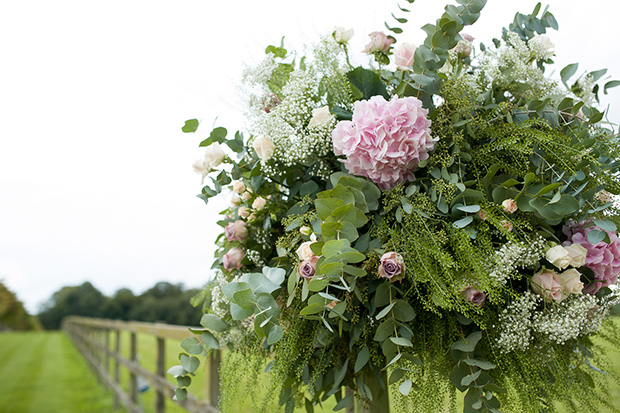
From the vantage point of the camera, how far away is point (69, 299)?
39.6 meters

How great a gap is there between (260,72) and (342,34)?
0.65ft

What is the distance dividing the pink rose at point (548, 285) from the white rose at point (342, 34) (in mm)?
610

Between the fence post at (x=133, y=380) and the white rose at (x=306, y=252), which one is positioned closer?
the white rose at (x=306, y=252)

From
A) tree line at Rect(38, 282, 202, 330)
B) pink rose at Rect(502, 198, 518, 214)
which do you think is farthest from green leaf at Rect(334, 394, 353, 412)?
tree line at Rect(38, 282, 202, 330)

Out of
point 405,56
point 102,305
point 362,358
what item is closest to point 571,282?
point 362,358

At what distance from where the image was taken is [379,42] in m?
0.91

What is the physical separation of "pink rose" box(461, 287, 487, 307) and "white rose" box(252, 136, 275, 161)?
16.7 inches

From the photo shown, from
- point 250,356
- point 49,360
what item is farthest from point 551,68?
point 49,360

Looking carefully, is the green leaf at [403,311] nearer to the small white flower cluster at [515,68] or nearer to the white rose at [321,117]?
the white rose at [321,117]

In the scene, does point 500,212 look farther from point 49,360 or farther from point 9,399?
point 49,360

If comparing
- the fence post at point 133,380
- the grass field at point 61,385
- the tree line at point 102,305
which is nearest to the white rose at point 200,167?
the grass field at point 61,385

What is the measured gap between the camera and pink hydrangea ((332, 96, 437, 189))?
724 mm

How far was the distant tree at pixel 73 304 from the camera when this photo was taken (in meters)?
32.5

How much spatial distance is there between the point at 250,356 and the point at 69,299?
4544 centimetres
